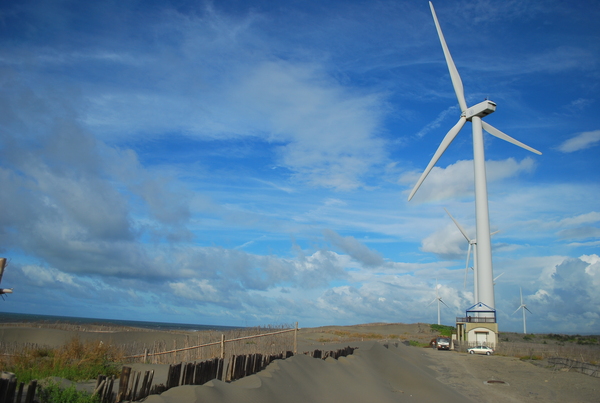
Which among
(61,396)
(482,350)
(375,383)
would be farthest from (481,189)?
(61,396)

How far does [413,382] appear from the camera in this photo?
19.1 meters

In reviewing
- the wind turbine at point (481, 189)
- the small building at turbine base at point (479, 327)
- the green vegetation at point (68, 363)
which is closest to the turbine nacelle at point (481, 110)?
the wind turbine at point (481, 189)

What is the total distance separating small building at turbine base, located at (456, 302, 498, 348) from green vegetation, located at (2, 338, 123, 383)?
3851 cm

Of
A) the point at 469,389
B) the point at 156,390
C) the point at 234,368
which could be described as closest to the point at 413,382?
the point at 469,389

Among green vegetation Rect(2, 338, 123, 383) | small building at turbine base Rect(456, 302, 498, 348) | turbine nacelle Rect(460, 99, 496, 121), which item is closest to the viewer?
green vegetation Rect(2, 338, 123, 383)

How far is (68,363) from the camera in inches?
591

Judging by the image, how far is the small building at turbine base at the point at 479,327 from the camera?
4631 centimetres

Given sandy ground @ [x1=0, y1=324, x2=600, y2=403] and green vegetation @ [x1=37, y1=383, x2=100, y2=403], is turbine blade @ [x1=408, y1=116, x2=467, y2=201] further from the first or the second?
green vegetation @ [x1=37, y1=383, x2=100, y2=403]

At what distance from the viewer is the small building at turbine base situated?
4631cm

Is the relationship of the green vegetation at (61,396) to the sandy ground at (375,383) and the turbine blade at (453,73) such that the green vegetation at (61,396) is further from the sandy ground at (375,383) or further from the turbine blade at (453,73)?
the turbine blade at (453,73)

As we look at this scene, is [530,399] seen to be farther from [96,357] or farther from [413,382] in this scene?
[96,357]

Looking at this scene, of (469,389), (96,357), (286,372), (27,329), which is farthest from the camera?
(27,329)

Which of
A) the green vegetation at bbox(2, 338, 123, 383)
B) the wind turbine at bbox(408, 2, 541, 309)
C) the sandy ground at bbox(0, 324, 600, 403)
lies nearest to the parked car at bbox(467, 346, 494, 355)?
the wind turbine at bbox(408, 2, 541, 309)

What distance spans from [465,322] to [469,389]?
105ft
